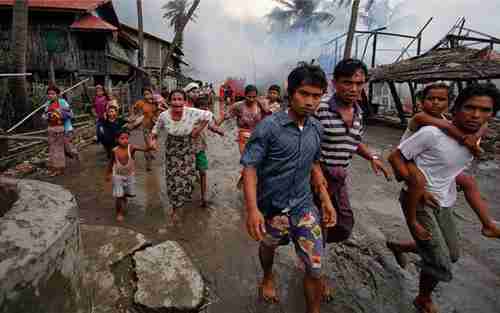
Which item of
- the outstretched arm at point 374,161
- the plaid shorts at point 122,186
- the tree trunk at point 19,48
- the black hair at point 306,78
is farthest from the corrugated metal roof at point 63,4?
the outstretched arm at point 374,161

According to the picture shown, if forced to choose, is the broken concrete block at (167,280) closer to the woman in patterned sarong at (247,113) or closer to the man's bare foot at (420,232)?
the man's bare foot at (420,232)

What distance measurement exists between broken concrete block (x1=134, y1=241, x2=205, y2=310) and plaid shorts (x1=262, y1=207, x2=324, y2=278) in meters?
0.72

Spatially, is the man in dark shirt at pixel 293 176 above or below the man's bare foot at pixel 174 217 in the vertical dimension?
above

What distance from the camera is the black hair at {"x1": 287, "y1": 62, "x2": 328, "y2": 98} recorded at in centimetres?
183

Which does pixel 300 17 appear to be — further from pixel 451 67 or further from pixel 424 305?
pixel 424 305

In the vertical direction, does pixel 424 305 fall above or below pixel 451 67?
below

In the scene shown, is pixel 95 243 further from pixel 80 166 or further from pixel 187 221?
pixel 80 166

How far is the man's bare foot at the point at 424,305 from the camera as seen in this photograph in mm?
2195

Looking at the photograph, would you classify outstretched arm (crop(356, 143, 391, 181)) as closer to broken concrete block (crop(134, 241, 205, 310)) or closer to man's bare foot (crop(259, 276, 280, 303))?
man's bare foot (crop(259, 276, 280, 303))

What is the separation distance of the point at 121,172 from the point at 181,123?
3.25 feet

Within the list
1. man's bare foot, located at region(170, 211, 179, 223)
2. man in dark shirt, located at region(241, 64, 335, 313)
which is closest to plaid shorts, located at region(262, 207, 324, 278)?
man in dark shirt, located at region(241, 64, 335, 313)

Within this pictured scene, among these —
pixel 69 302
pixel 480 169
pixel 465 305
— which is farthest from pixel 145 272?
pixel 480 169

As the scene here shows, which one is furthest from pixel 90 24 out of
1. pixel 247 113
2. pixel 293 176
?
pixel 293 176

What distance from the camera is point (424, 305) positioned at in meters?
2.22
